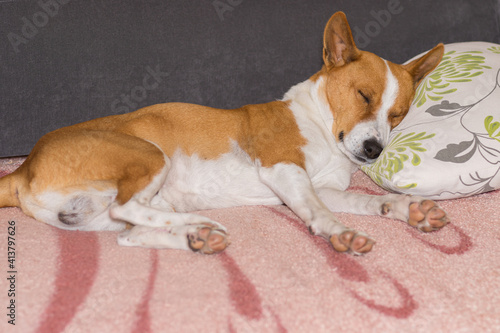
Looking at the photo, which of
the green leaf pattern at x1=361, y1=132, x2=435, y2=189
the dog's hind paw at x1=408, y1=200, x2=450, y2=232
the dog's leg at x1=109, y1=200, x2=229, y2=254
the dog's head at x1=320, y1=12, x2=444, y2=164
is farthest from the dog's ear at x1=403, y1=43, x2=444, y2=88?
the dog's leg at x1=109, y1=200, x2=229, y2=254

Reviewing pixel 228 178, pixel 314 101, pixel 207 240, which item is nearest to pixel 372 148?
pixel 314 101

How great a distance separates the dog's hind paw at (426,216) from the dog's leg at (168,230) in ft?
2.99

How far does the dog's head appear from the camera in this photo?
2.71m

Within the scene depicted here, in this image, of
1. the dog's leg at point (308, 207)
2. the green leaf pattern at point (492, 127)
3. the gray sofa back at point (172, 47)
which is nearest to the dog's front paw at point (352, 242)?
the dog's leg at point (308, 207)

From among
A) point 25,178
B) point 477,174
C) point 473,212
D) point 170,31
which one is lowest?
point 473,212

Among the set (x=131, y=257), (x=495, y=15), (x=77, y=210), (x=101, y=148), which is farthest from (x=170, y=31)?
(x=495, y=15)

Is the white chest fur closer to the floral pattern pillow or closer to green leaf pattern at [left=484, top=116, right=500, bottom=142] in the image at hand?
the floral pattern pillow

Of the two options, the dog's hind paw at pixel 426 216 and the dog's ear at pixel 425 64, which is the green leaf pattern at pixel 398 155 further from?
the dog's ear at pixel 425 64

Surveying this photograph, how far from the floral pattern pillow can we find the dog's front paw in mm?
594

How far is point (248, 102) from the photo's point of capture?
3625mm

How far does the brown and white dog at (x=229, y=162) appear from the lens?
7.39 feet

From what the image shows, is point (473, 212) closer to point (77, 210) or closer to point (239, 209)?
point (239, 209)

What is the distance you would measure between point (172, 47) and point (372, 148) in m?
1.67

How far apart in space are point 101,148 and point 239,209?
83 cm
